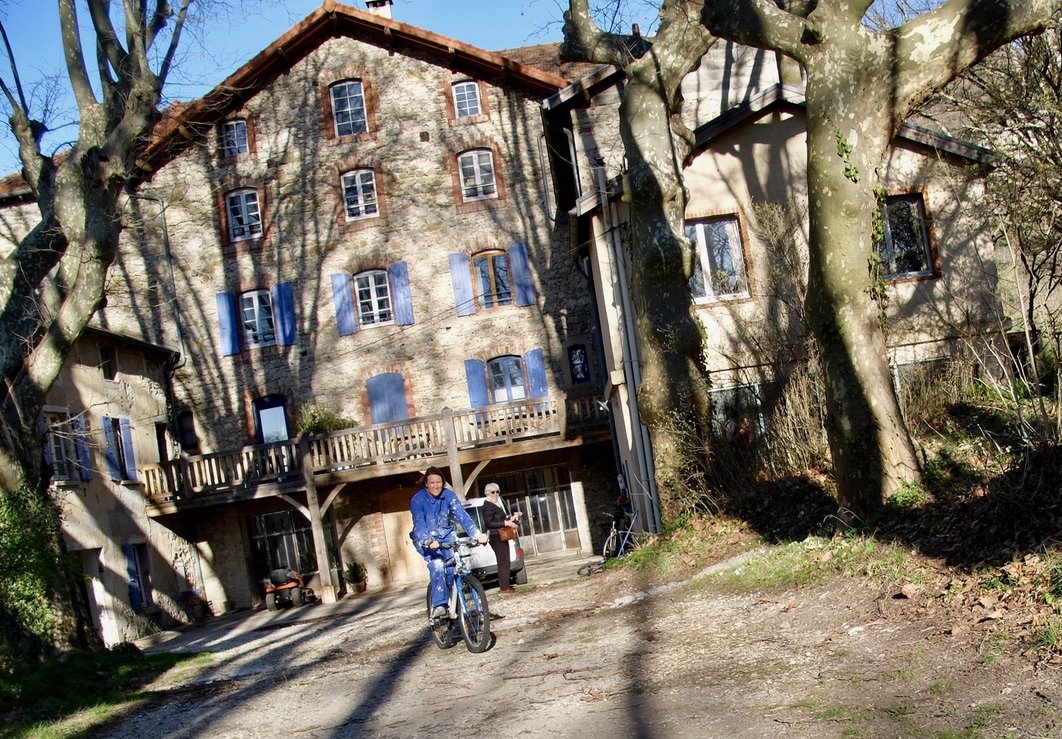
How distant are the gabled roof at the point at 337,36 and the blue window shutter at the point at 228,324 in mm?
3971

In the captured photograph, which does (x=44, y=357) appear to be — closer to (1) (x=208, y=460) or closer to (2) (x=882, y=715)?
(2) (x=882, y=715)

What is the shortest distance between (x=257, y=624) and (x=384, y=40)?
1540cm

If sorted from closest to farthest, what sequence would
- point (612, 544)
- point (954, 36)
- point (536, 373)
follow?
point (954, 36), point (612, 544), point (536, 373)

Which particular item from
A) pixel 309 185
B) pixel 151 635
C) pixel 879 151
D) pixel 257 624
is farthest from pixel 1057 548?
pixel 309 185

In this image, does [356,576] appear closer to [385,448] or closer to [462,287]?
[385,448]

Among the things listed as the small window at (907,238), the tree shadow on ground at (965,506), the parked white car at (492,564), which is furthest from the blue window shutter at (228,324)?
the tree shadow on ground at (965,506)

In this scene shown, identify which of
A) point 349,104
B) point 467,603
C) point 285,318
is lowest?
point 467,603

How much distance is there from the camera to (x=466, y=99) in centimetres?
2891

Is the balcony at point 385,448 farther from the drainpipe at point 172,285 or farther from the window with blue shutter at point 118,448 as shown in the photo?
the drainpipe at point 172,285

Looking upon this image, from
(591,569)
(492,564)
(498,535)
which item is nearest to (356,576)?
(492,564)

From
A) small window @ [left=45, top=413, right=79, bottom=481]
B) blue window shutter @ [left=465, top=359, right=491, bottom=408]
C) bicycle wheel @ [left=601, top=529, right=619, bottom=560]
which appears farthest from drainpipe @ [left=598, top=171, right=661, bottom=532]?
small window @ [left=45, top=413, right=79, bottom=481]

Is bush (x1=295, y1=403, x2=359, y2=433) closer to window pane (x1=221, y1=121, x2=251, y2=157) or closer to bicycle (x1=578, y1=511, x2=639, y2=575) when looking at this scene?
window pane (x1=221, y1=121, x2=251, y2=157)

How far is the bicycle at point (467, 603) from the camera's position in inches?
381

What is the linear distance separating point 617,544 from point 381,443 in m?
8.08
